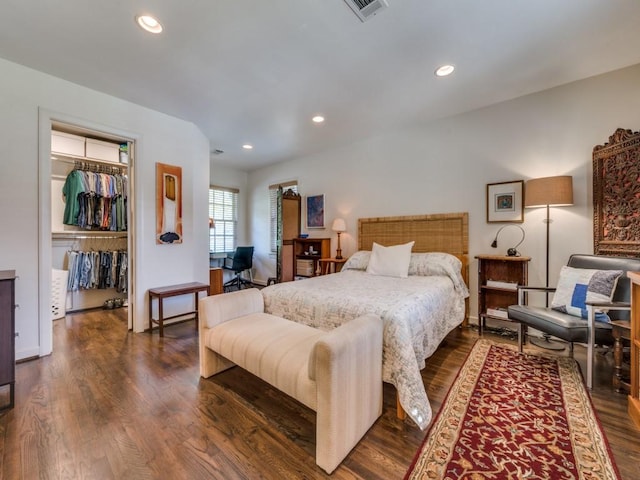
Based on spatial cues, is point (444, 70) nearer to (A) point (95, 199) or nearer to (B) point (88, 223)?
(A) point (95, 199)

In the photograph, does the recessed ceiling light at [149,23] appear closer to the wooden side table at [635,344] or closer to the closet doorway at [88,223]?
the closet doorway at [88,223]

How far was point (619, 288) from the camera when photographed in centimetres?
220

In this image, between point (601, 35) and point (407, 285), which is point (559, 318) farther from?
point (601, 35)

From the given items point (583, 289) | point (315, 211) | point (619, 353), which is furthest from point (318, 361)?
point (315, 211)

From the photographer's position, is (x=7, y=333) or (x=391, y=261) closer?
(x=7, y=333)

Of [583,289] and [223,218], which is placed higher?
[223,218]

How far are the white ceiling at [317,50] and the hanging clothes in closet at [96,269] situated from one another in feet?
7.80

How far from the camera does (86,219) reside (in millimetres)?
3713

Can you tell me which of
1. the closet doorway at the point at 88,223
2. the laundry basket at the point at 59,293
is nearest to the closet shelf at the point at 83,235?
the closet doorway at the point at 88,223

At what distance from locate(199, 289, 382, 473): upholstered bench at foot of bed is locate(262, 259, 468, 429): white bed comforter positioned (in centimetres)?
14

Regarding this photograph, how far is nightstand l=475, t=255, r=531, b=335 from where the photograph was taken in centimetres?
293

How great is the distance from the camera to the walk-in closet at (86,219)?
361cm

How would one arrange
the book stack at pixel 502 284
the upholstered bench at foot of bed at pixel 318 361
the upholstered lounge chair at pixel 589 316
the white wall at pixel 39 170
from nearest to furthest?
the upholstered bench at foot of bed at pixel 318 361 → the upholstered lounge chair at pixel 589 316 → the white wall at pixel 39 170 → the book stack at pixel 502 284

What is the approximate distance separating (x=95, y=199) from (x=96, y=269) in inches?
40.2
